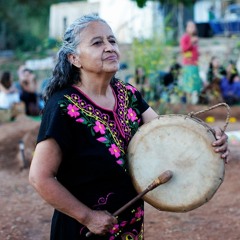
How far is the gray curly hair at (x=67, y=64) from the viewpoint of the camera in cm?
253

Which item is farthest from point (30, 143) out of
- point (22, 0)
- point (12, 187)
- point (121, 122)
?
point (22, 0)

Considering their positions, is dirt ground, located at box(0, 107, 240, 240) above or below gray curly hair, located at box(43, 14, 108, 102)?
below

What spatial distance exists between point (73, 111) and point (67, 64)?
0.25m

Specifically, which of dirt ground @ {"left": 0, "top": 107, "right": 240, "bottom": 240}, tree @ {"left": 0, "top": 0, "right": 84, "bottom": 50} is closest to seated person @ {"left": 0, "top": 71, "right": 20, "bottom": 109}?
dirt ground @ {"left": 0, "top": 107, "right": 240, "bottom": 240}

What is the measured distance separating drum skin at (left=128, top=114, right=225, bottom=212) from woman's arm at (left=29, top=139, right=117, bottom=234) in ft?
0.86

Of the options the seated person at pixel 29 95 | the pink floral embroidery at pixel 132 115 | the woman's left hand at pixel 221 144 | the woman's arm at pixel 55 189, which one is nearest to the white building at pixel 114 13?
the seated person at pixel 29 95

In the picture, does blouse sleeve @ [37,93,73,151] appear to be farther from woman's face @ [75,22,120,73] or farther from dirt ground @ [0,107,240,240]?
dirt ground @ [0,107,240,240]

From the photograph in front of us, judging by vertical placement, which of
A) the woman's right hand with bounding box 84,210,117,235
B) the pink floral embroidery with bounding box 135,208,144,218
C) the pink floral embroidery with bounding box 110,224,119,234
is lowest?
the pink floral embroidery with bounding box 110,224,119,234

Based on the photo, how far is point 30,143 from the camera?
787 cm

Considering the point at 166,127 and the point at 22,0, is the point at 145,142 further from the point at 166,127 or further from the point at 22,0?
the point at 22,0

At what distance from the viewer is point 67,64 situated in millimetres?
2574

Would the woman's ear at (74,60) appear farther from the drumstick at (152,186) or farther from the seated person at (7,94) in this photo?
the seated person at (7,94)

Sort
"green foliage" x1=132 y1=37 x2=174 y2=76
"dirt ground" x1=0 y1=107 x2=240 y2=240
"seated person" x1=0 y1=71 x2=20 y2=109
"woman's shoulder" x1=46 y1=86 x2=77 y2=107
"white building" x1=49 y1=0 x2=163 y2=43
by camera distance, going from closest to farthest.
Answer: "woman's shoulder" x1=46 y1=86 x2=77 y2=107
"dirt ground" x1=0 y1=107 x2=240 y2=240
"green foliage" x1=132 y1=37 x2=174 y2=76
"seated person" x1=0 y1=71 x2=20 y2=109
"white building" x1=49 y1=0 x2=163 y2=43

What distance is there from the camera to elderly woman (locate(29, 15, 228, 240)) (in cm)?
236
